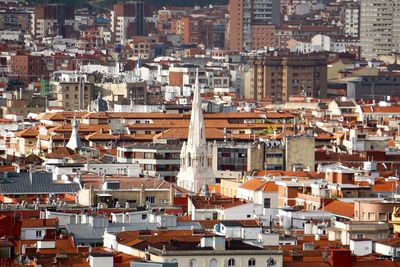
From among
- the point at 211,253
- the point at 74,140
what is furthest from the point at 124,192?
the point at 74,140

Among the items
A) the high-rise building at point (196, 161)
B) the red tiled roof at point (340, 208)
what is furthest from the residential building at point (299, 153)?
the red tiled roof at point (340, 208)

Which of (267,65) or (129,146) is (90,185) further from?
(267,65)

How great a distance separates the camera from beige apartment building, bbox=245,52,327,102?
593ft

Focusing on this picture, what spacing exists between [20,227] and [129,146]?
40372 millimetres

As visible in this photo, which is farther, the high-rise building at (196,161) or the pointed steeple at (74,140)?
the pointed steeple at (74,140)

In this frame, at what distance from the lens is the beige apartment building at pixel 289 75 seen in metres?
181

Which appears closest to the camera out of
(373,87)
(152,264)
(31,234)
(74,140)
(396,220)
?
(152,264)

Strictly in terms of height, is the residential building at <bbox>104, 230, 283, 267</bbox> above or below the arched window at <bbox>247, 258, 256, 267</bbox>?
above

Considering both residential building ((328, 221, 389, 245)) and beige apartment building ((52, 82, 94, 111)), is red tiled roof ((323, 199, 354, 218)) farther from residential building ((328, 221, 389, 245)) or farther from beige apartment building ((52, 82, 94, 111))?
beige apartment building ((52, 82, 94, 111))

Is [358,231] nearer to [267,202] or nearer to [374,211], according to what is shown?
[374,211]

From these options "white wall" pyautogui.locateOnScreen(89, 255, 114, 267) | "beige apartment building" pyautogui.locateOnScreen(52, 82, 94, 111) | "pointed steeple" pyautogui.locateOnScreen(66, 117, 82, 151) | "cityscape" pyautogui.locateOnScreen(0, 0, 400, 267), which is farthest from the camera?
"beige apartment building" pyautogui.locateOnScreen(52, 82, 94, 111)

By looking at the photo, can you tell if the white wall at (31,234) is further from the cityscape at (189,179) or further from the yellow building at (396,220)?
the yellow building at (396,220)

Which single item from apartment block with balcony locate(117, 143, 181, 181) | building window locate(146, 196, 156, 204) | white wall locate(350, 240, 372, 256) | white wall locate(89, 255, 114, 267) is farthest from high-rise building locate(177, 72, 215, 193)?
white wall locate(89, 255, 114, 267)

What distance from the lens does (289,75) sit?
7131 inches
